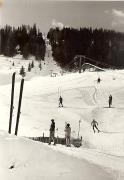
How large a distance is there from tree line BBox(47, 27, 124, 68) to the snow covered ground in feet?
1.49

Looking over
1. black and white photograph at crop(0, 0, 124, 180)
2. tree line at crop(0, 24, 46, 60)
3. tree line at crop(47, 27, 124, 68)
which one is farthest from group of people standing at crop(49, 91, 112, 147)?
tree line at crop(0, 24, 46, 60)

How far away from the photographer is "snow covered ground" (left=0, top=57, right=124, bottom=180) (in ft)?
12.3

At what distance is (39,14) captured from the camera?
3938 mm

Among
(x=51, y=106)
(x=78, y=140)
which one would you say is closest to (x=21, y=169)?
(x=78, y=140)

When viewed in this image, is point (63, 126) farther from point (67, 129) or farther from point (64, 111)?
point (67, 129)

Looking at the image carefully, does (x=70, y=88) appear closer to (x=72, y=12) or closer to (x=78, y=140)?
(x=78, y=140)

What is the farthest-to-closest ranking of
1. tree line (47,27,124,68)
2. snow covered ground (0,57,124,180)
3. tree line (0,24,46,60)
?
tree line (0,24,46,60) < tree line (47,27,124,68) < snow covered ground (0,57,124,180)

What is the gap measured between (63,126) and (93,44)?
276cm

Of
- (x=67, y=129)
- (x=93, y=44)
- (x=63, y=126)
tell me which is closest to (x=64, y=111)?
(x=63, y=126)

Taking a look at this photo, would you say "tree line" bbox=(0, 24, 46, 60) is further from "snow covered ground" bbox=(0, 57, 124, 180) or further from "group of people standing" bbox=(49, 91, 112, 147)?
"group of people standing" bbox=(49, 91, 112, 147)

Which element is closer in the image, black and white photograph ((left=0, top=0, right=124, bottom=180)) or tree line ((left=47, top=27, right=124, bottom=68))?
black and white photograph ((left=0, top=0, right=124, bottom=180))

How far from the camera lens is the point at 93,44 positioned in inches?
186

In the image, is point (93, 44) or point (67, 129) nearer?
point (93, 44)

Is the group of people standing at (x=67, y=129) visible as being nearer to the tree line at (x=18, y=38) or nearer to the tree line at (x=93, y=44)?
the tree line at (x=93, y=44)
